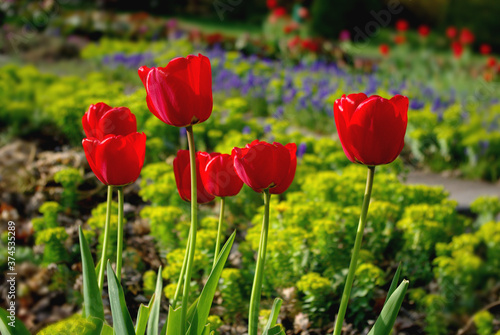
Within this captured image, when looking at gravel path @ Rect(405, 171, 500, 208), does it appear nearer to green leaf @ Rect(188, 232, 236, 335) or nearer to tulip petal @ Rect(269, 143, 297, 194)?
tulip petal @ Rect(269, 143, 297, 194)

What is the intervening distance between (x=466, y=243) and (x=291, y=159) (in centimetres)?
158

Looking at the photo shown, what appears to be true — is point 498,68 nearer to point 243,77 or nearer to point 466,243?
point 243,77

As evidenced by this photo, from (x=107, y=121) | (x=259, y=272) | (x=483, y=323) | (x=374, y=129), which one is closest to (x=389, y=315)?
(x=259, y=272)

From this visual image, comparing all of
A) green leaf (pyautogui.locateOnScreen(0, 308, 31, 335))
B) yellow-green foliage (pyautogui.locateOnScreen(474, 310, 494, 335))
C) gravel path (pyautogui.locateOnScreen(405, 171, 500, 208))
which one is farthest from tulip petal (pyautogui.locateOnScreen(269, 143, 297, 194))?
gravel path (pyautogui.locateOnScreen(405, 171, 500, 208))

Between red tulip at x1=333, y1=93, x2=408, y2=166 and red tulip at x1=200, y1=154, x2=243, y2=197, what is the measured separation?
0.97ft

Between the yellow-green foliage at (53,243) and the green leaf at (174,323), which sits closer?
the green leaf at (174,323)

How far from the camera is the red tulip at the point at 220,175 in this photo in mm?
1372

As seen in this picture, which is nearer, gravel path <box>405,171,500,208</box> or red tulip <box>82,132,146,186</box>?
red tulip <box>82,132,146,186</box>

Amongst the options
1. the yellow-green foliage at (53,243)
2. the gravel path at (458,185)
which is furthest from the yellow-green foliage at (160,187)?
the gravel path at (458,185)

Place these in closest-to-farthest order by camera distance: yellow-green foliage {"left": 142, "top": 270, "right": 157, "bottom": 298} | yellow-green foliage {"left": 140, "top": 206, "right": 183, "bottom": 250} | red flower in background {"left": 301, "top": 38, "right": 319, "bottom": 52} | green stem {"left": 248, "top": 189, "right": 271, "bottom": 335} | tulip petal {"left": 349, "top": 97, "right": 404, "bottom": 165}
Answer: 1. tulip petal {"left": 349, "top": 97, "right": 404, "bottom": 165}
2. green stem {"left": 248, "top": 189, "right": 271, "bottom": 335}
3. yellow-green foliage {"left": 142, "top": 270, "right": 157, "bottom": 298}
4. yellow-green foliage {"left": 140, "top": 206, "right": 183, "bottom": 250}
5. red flower in background {"left": 301, "top": 38, "right": 319, "bottom": 52}

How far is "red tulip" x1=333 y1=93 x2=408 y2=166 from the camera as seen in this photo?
121cm

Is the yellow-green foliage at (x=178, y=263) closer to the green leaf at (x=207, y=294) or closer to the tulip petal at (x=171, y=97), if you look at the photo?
the green leaf at (x=207, y=294)

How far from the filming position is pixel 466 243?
8.59 ft

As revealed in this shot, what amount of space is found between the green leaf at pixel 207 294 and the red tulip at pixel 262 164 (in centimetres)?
14
